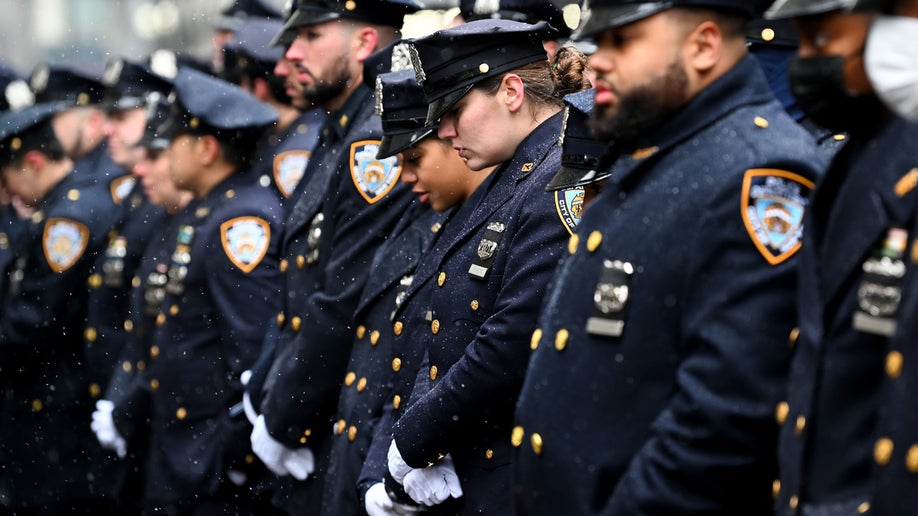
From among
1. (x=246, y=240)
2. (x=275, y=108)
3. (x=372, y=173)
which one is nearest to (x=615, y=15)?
(x=372, y=173)

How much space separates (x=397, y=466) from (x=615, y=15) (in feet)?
6.45

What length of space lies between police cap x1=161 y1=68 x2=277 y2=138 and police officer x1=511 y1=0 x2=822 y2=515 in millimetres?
4363

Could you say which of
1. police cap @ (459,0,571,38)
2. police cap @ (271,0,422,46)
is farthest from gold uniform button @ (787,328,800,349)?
police cap @ (271,0,422,46)

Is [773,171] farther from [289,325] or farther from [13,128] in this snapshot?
[13,128]

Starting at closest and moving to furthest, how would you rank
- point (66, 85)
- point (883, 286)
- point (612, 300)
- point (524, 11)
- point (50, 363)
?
point (883, 286) → point (612, 300) → point (524, 11) → point (50, 363) → point (66, 85)

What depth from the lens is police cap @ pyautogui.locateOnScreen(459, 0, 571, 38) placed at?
6.00 metres

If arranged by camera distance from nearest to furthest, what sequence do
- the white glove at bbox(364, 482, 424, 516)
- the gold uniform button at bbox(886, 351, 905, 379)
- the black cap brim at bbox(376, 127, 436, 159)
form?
the gold uniform button at bbox(886, 351, 905, 379) → the white glove at bbox(364, 482, 424, 516) → the black cap brim at bbox(376, 127, 436, 159)

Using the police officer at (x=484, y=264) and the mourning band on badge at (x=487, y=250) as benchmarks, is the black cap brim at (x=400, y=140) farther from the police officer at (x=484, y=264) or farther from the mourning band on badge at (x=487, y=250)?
the mourning band on badge at (x=487, y=250)

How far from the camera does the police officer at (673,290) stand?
10.9 ft

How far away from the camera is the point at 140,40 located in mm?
29922

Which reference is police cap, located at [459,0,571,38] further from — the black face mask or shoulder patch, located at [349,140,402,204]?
the black face mask

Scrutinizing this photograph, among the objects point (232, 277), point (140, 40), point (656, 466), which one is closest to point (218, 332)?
point (232, 277)

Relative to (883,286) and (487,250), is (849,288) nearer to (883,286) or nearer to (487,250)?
(883,286)

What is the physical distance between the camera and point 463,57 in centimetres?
502
